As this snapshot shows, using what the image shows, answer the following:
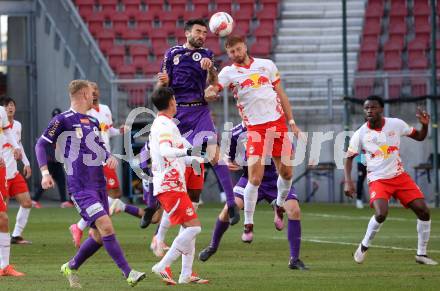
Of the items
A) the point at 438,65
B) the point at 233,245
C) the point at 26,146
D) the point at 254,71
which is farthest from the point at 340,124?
the point at 254,71

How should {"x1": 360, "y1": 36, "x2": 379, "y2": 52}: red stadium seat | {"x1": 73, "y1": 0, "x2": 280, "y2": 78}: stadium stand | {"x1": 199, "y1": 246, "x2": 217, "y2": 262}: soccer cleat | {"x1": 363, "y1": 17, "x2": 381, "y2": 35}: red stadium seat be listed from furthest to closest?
{"x1": 363, "y1": 17, "x2": 381, "y2": 35}: red stadium seat < {"x1": 73, "y1": 0, "x2": 280, "y2": 78}: stadium stand < {"x1": 360, "y1": 36, "x2": 379, "y2": 52}: red stadium seat < {"x1": 199, "y1": 246, "x2": 217, "y2": 262}: soccer cleat

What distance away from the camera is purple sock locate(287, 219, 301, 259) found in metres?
13.5

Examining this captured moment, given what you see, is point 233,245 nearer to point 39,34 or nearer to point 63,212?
point 63,212

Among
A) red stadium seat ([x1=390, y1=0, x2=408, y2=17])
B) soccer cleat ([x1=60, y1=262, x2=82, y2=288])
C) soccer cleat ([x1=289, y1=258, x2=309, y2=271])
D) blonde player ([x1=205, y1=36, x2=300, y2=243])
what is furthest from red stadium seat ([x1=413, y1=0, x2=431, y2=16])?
soccer cleat ([x1=60, y1=262, x2=82, y2=288])

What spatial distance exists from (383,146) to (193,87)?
2.36 m

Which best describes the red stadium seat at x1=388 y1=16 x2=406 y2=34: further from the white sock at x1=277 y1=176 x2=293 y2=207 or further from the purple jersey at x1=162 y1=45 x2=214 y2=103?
the purple jersey at x1=162 y1=45 x2=214 y2=103

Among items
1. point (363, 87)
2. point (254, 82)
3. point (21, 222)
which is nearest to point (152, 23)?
point (363, 87)

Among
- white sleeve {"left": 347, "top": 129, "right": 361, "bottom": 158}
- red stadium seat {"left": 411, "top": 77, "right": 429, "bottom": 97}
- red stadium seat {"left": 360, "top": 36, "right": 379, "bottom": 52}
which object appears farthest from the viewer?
red stadium seat {"left": 360, "top": 36, "right": 379, "bottom": 52}

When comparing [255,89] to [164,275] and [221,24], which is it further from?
[164,275]

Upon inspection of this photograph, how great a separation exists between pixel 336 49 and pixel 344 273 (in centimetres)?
1967

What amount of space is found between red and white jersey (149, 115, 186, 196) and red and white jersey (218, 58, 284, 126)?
7.71 ft

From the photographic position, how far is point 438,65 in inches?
1200

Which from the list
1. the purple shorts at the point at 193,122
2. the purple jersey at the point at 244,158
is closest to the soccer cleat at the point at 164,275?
the purple shorts at the point at 193,122

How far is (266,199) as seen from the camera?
1570cm
